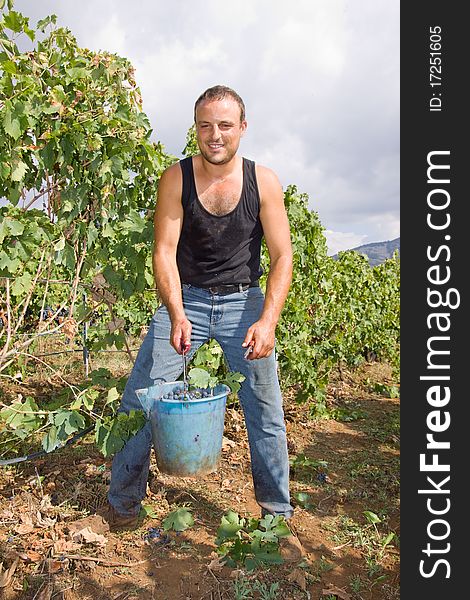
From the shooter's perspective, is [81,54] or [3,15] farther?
[81,54]

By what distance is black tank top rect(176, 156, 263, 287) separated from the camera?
2797mm

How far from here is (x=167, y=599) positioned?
2.45 metres

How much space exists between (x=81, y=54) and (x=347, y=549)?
3.04 m

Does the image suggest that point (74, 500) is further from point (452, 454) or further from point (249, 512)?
point (452, 454)

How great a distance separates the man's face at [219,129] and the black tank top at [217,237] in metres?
0.18

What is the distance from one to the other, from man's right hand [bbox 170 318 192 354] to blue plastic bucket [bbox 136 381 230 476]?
0.76 feet

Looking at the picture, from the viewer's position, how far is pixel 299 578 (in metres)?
2.58

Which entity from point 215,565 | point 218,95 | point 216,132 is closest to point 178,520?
point 215,565

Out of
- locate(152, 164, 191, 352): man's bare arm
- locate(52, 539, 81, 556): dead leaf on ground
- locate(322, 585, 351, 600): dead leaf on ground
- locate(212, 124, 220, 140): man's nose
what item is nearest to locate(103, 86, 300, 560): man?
locate(152, 164, 191, 352): man's bare arm

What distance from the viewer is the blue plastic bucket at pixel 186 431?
2.41 m

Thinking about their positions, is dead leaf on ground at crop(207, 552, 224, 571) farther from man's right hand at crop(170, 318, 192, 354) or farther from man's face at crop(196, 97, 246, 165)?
man's face at crop(196, 97, 246, 165)

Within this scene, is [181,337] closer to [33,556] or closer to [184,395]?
[184,395]

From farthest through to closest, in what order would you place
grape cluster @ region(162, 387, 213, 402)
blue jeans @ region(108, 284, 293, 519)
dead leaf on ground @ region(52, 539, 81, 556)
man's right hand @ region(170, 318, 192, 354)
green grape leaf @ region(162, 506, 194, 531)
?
green grape leaf @ region(162, 506, 194, 531), blue jeans @ region(108, 284, 293, 519), dead leaf on ground @ region(52, 539, 81, 556), man's right hand @ region(170, 318, 192, 354), grape cluster @ region(162, 387, 213, 402)

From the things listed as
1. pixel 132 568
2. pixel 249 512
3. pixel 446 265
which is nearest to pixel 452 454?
pixel 446 265
